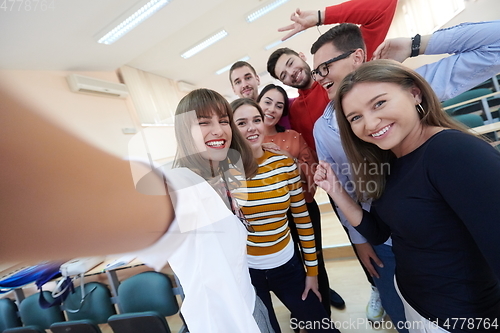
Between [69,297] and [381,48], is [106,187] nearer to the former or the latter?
[381,48]

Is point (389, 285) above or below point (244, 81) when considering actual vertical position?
below

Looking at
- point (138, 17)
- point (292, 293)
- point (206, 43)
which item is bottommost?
point (292, 293)

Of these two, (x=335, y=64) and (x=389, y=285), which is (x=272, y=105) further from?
(x=389, y=285)

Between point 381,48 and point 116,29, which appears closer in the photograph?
point 381,48

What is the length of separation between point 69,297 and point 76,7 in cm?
198

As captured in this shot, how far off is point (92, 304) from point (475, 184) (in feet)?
6.14

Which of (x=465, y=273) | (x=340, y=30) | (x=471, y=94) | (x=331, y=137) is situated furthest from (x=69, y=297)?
(x=471, y=94)

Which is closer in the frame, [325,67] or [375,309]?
[325,67]

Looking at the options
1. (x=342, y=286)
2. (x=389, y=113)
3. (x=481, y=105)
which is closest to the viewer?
(x=389, y=113)

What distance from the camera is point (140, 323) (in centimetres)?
97

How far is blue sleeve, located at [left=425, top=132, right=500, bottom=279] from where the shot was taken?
1.32ft

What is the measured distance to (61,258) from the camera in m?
0.24

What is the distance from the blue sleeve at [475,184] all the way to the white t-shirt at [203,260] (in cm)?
52

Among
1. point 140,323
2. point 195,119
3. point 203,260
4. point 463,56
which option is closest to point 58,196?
point 203,260
